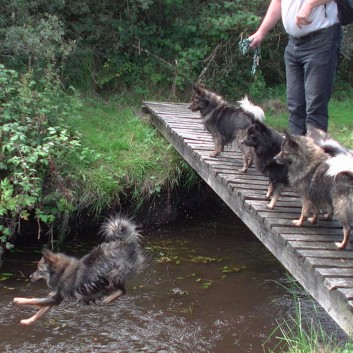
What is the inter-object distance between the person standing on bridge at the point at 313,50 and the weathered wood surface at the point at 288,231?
0.83 metres

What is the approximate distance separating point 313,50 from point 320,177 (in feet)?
4.36

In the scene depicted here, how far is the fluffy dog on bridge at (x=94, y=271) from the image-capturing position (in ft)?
14.5

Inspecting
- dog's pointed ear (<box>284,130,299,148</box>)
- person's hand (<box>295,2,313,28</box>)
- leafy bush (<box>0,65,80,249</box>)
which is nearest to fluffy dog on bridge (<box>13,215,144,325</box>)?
leafy bush (<box>0,65,80,249</box>)

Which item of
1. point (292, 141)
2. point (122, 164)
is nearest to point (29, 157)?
point (122, 164)

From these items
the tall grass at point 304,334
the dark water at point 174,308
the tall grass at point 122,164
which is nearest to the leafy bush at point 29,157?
the tall grass at point 122,164

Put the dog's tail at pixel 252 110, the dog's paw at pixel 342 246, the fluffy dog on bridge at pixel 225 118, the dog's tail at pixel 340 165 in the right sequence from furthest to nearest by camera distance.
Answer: the fluffy dog on bridge at pixel 225 118 < the dog's tail at pixel 252 110 < the dog's paw at pixel 342 246 < the dog's tail at pixel 340 165

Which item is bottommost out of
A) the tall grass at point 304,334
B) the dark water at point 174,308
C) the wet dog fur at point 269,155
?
the dark water at point 174,308

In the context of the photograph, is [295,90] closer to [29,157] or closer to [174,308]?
[174,308]

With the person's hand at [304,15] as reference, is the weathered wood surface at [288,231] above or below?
below

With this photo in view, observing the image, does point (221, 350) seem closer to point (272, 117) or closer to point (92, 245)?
point (92, 245)

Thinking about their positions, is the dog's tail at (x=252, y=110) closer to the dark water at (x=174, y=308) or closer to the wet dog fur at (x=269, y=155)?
the wet dog fur at (x=269, y=155)

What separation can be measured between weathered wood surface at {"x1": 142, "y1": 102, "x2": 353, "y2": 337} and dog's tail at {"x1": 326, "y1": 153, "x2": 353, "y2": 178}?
529 millimetres

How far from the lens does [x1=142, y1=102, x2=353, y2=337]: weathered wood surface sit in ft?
10.7

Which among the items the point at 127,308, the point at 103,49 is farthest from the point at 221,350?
the point at 103,49
